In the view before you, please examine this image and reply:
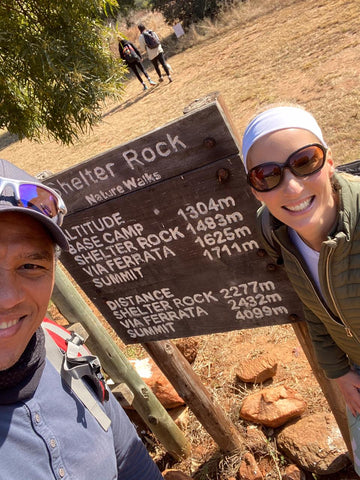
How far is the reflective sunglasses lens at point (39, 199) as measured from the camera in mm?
1431

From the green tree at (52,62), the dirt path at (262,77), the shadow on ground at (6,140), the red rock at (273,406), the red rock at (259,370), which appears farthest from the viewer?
the shadow on ground at (6,140)

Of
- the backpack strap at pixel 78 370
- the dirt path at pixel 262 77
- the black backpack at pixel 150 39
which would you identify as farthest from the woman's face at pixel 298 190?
the black backpack at pixel 150 39

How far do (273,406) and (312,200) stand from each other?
2.10 m

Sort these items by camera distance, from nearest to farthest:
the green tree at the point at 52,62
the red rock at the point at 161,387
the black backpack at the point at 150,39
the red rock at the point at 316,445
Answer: the red rock at the point at 316,445, the red rock at the point at 161,387, the green tree at the point at 52,62, the black backpack at the point at 150,39

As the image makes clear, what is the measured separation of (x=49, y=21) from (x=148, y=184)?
2.78 m

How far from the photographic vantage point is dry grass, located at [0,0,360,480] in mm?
3648

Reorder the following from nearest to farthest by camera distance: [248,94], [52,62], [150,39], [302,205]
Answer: [302,205], [52,62], [248,94], [150,39]

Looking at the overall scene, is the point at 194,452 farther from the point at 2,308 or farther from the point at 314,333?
the point at 2,308

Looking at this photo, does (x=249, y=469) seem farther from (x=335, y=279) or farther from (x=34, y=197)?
(x=34, y=197)

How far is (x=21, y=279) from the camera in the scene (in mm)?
1474

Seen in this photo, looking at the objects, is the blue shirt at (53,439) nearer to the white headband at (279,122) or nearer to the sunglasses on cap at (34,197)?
the sunglasses on cap at (34,197)

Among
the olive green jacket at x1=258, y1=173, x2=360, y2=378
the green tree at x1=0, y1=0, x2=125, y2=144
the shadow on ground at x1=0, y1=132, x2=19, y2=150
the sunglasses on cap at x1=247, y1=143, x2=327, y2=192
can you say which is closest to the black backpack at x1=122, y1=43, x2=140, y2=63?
the shadow on ground at x1=0, y1=132, x2=19, y2=150

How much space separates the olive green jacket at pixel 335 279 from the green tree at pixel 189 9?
1927 cm

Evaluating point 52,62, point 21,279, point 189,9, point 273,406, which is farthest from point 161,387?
point 189,9
